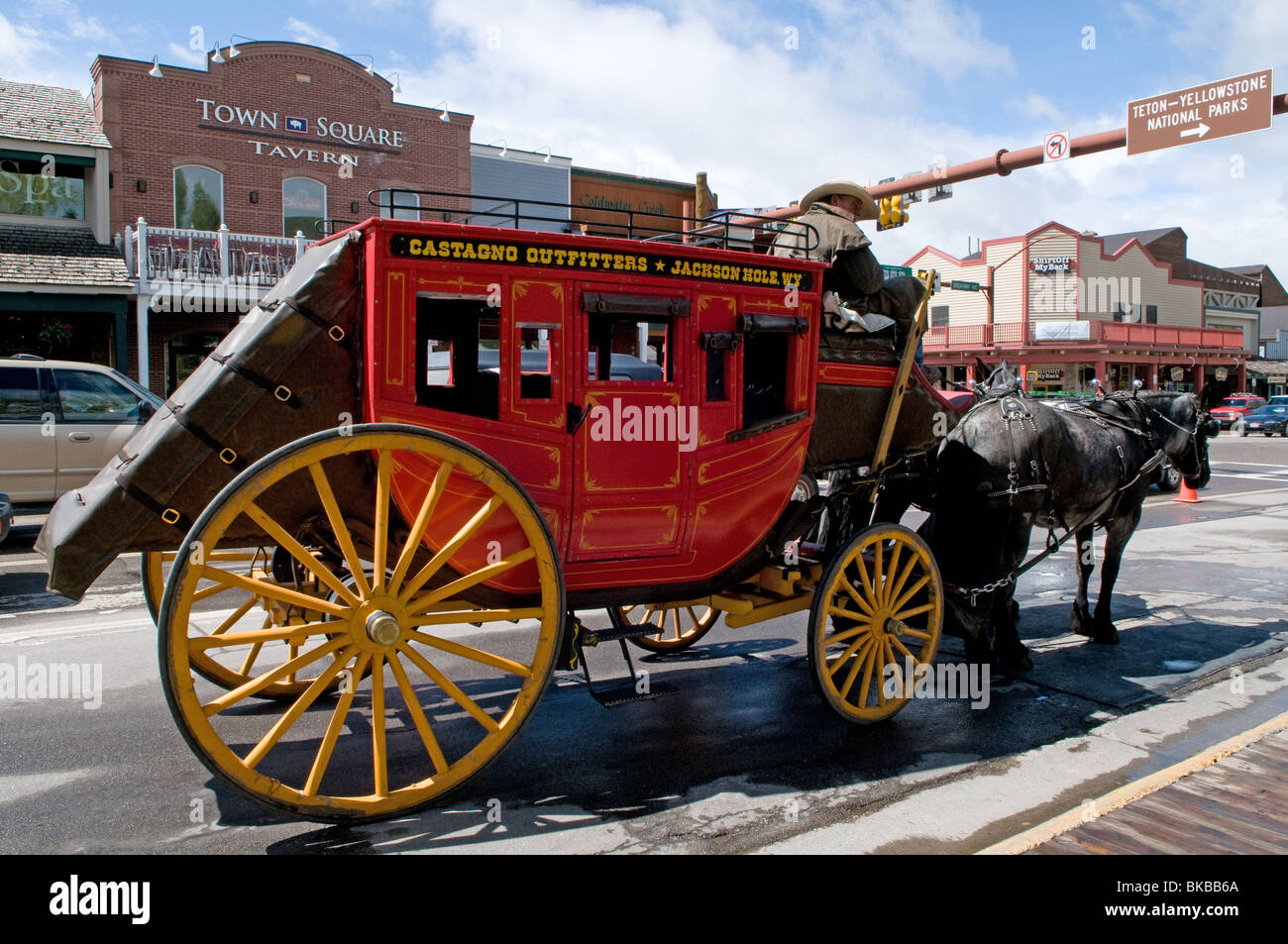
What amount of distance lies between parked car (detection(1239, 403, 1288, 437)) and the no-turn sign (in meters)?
30.2

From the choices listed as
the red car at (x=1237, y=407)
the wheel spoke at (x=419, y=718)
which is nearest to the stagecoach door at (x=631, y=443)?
the wheel spoke at (x=419, y=718)

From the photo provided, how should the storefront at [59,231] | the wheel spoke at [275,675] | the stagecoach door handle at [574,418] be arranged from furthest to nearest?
the storefront at [59,231], the stagecoach door handle at [574,418], the wheel spoke at [275,675]

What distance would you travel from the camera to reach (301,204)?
2023 cm

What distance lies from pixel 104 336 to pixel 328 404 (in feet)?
59.2

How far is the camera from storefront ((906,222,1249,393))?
133 ft

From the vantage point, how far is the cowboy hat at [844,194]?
566 cm

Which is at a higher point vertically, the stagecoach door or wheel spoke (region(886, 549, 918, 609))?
the stagecoach door

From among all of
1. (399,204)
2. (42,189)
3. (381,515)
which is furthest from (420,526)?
(42,189)

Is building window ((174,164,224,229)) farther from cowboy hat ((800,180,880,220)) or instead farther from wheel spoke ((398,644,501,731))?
wheel spoke ((398,644,501,731))

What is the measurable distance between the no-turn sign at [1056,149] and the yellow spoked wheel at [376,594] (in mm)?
11503

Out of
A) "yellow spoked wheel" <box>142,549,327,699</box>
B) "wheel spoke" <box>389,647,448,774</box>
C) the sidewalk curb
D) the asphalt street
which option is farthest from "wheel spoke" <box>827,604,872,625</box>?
"yellow spoked wheel" <box>142,549,327,699</box>

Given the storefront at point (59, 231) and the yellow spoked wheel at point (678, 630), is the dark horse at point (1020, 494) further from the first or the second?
the storefront at point (59, 231)

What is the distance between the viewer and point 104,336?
18812 millimetres

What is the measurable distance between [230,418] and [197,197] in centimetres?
1823
